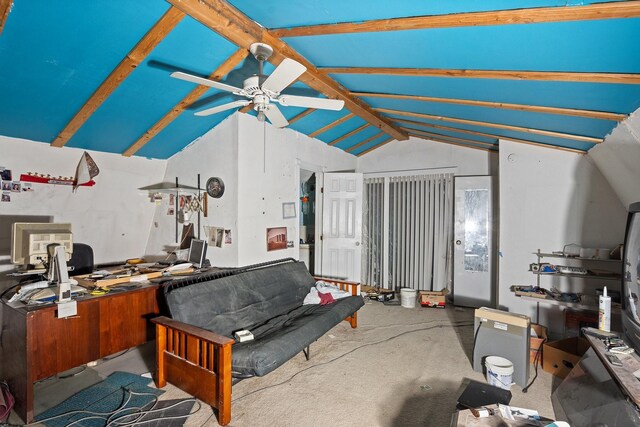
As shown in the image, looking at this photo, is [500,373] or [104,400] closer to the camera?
[104,400]

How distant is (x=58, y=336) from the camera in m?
2.32

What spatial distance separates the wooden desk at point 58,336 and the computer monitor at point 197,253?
63 centimetres

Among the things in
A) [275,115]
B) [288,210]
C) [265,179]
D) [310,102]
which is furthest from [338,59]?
[288,210]

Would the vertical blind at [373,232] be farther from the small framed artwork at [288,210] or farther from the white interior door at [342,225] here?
the small framed artwork at [288,210]

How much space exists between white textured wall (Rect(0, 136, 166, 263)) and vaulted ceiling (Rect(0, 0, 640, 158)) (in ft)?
0.71

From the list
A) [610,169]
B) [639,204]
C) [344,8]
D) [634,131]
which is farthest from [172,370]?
[610,169]

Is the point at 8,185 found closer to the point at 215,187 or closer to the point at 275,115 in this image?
the point at 215,187

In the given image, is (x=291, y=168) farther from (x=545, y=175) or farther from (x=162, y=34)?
(x=545, y=175)

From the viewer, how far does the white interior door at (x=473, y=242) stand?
15.4 ft

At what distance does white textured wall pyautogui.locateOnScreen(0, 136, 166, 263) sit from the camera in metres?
3.33

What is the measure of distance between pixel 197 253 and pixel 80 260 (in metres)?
1.20

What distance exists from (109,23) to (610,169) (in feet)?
14.2

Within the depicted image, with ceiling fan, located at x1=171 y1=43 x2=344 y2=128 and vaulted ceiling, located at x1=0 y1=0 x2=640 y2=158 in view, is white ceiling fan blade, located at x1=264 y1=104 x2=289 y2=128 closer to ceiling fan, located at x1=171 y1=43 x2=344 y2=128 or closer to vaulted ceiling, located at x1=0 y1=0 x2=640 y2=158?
ceiling fan, located at x1=171 y1=43 x2=344 y2=128

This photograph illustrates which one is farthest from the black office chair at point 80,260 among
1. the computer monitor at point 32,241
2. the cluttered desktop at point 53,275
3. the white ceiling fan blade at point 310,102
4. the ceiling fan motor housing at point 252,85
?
the white ceiling fan blade at point 310,102
